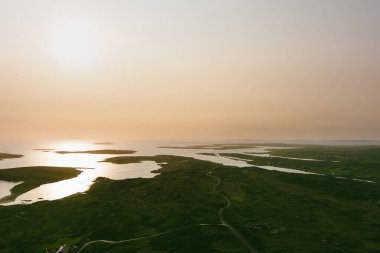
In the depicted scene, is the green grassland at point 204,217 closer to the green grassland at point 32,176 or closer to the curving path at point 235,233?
the curving path at point 235,233

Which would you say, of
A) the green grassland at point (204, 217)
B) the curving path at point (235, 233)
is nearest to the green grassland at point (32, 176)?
the green grassland at point (204, 217)

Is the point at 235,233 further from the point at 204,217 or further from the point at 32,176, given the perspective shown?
the point at 32,176

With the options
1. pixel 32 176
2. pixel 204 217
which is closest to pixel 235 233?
pixel 204 217

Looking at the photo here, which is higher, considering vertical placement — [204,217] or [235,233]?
[204,217]

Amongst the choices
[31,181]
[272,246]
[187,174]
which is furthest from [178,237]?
[31,181]

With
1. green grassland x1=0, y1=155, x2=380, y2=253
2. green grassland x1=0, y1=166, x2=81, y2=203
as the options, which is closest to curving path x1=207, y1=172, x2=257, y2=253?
green grassland x1=0, y1=155, x2=380, y2=253

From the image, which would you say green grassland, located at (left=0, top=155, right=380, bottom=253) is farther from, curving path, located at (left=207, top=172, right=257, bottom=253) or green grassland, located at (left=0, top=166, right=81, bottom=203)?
green grassland, located at (left=0, top=166, right=81, bottom=203)

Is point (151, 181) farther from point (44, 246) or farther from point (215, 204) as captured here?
point (44, 246)
